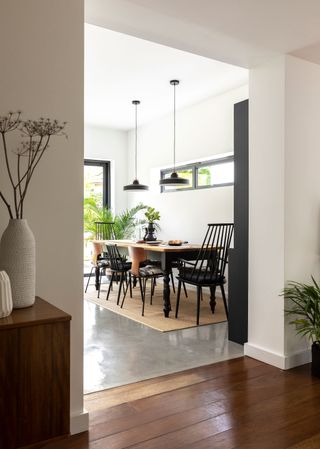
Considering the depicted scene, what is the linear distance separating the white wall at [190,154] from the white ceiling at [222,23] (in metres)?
2.45

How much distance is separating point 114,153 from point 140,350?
199 inches

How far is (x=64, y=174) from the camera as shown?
202 centimetres

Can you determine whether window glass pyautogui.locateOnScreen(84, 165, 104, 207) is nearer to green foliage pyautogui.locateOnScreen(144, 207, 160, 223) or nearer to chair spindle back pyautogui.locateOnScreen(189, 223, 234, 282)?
green foliage pyautogui.locateOnScreen(144, 207, 160, 223)

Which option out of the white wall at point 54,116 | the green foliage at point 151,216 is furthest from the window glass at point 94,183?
the white wall at point 54,116

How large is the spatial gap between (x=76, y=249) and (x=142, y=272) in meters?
2.52

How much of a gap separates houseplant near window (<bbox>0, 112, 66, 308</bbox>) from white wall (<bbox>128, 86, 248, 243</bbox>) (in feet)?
12.3

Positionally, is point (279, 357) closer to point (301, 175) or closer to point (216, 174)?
point (301, 175)

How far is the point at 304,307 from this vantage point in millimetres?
2854

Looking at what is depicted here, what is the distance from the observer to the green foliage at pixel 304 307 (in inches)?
109

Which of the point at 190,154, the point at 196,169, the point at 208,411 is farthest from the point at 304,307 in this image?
the point at 190,154

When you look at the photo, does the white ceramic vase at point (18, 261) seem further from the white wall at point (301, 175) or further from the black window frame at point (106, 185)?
the black window frame at point (106, 185)

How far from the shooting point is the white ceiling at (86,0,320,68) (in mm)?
2240

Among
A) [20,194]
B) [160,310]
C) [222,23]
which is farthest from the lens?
[160,310]

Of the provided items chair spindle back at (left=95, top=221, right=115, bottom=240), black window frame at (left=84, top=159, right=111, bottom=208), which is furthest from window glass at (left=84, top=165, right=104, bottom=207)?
chair spindle back at (left=95, top=221, right=115, bottom=240)
